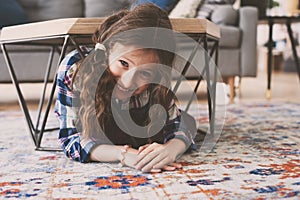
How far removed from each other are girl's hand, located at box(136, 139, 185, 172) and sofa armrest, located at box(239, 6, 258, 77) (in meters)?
1.74

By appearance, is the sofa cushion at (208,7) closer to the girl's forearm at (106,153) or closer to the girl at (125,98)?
the girl at (125,98)

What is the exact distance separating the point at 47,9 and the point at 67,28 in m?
1.88

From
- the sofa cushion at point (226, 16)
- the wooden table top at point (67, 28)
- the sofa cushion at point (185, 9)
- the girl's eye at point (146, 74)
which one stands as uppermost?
the wooden table top at point (67, 28)

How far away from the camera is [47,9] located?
2.90 meters

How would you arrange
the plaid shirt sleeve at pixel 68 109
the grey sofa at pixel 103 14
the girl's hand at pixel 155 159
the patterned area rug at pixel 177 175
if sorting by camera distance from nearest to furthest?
the patterned area rug at pixel 177 175
the girl's hand at pixel 155 159
the plaid shirt sleeve at pixel 68 109
the grey sofa at pixel 103 14

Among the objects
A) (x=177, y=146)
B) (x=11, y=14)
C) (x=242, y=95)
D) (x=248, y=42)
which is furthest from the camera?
(x=242, y=95)

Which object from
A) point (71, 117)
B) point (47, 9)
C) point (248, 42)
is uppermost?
point (47, 9)

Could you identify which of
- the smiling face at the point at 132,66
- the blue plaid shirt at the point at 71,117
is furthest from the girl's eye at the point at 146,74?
the blue plaid shirt at the point at 71,117

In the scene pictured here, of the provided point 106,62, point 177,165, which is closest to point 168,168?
point 177,165

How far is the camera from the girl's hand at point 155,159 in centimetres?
105

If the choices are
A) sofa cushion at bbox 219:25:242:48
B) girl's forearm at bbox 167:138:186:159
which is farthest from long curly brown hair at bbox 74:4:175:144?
sofa cushion at bbox 219:25:242:48

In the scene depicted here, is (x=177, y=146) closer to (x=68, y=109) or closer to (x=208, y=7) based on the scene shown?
(x=68, y=109)

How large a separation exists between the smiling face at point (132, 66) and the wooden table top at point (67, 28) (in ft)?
0.33

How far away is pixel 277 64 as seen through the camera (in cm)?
572
